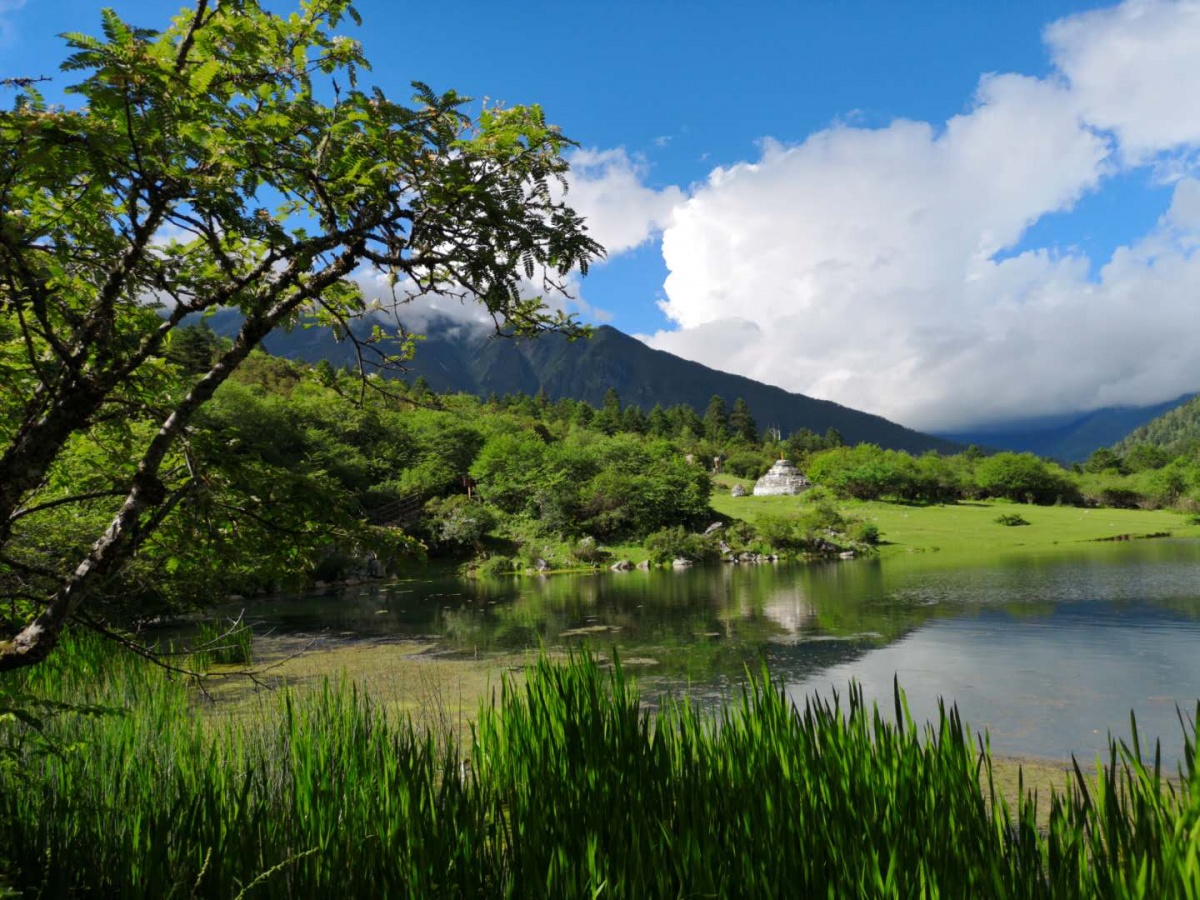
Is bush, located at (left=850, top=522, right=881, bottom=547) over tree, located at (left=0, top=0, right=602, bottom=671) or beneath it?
beneath

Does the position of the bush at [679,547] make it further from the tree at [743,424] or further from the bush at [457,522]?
the tree at [743,424]

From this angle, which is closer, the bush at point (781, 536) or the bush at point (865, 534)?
the bush at point (781, 536)

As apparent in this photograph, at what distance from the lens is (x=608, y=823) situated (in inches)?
130

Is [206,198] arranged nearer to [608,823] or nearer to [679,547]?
[608,823]

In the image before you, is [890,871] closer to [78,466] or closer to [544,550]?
[78,466]

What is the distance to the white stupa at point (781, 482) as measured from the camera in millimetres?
63688

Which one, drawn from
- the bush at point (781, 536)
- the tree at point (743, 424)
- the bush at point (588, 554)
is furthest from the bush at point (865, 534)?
the tree at point (743, 424)

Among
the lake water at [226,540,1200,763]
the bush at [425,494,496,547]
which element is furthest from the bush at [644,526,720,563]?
the bush at [425,494,496,547]

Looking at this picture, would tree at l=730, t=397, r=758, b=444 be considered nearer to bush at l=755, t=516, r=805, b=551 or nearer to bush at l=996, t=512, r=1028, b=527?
bush at l=996, t=512, r=1028, b=527

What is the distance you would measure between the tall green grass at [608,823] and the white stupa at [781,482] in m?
60.0

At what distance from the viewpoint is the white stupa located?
6369cm

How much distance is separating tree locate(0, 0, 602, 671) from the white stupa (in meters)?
61.4

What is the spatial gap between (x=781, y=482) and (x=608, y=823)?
63.6 metres

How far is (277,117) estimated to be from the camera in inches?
94.4
